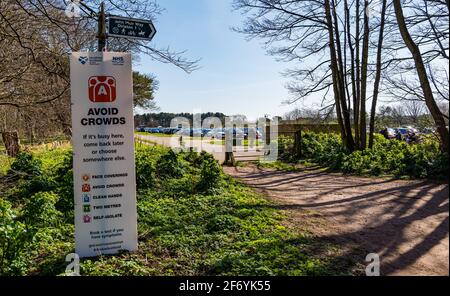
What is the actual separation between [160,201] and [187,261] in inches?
120

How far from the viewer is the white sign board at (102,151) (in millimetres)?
4148

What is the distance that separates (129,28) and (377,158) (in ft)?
36.0

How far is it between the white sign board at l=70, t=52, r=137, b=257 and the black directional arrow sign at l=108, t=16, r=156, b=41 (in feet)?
1.09

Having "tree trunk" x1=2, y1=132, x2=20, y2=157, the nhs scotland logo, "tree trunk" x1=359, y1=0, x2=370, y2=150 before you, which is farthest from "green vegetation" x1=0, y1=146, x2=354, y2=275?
"tree trunk" x1=359, y1=0, x2=370, y2=150

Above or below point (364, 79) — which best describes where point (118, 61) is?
below

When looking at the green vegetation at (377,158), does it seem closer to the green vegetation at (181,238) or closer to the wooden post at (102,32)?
the green vegetation at (181,238)

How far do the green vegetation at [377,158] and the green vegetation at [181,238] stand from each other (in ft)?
14.1

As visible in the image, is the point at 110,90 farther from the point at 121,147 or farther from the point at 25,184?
the point at 25,184

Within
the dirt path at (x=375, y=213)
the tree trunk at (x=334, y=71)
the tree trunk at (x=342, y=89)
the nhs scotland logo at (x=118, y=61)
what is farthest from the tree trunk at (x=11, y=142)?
the tree trunk at (x=342, y=89)

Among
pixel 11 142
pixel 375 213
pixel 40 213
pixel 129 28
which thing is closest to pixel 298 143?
pixel 375 213

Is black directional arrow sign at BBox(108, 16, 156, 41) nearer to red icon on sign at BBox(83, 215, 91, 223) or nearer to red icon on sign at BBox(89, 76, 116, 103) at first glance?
red icon on sign at BBox(89, 76, 116, 103)

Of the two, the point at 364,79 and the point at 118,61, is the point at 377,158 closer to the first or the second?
the point at 364,79

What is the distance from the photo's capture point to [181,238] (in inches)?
195

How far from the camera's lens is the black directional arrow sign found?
171 inches
